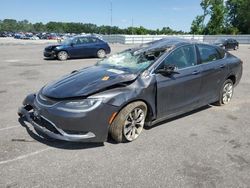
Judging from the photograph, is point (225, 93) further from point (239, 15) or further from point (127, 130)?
point (239, 15)

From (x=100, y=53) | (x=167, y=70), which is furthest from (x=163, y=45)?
(x=100, y=53)

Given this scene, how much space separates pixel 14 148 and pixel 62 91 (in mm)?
1083

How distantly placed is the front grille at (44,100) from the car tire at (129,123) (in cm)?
93

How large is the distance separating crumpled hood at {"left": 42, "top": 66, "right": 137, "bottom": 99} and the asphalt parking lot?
79 cm

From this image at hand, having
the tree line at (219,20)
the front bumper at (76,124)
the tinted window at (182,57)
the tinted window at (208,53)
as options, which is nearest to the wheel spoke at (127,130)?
the front bumper at (76,124)

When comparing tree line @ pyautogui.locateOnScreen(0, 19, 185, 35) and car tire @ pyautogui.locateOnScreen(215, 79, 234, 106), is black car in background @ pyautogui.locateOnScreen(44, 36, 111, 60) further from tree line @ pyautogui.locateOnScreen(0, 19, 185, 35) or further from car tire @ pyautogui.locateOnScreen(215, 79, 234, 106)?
tree line @ pyautogui.locateOnScreen(0, 19, 185, 35)

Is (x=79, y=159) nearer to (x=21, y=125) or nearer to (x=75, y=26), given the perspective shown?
(x=21, y=125)

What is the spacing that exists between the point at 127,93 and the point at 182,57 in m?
1.67

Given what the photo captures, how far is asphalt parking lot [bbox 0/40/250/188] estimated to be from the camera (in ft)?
13.0

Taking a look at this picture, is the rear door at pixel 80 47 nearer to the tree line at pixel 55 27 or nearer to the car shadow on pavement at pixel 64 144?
the car shadow on pavement at pixel 64 144

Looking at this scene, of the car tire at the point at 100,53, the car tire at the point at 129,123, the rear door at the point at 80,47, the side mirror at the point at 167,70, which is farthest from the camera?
the car tire at the point at 100,53

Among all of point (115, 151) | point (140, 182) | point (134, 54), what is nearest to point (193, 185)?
point (140, 182)

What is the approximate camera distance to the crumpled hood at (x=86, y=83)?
4790 mm

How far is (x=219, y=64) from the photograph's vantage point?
6.99 m
